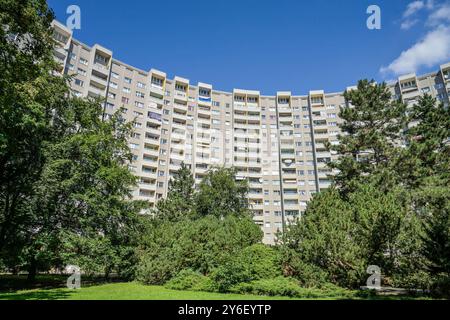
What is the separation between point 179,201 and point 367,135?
2732 centimetres

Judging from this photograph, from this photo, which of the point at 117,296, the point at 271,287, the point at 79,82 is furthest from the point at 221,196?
the point at 79,82

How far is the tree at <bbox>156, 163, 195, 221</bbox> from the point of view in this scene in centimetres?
4127

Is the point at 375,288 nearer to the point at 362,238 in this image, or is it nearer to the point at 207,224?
the point at 362,238

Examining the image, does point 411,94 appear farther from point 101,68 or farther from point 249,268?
point 101,68

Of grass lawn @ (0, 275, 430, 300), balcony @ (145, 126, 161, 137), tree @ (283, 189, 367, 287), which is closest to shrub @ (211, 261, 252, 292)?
grass lawn @ (0, 275, 430, 300)

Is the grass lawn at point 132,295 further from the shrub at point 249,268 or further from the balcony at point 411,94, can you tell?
the balcony at point 411,94

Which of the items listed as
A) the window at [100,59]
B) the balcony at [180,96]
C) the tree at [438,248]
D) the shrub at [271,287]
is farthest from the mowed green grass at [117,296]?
the balcony at [180,96]

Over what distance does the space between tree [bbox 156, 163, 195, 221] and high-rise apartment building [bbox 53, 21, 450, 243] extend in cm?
1976

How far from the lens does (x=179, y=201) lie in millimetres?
43125

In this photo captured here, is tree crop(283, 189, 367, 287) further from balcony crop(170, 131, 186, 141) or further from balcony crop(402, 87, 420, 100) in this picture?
balcony crop(402, 87, 420, 100)

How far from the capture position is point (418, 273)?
53.1 ft

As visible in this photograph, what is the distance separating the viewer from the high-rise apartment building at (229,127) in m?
66.4

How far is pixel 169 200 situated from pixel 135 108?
3523cm
